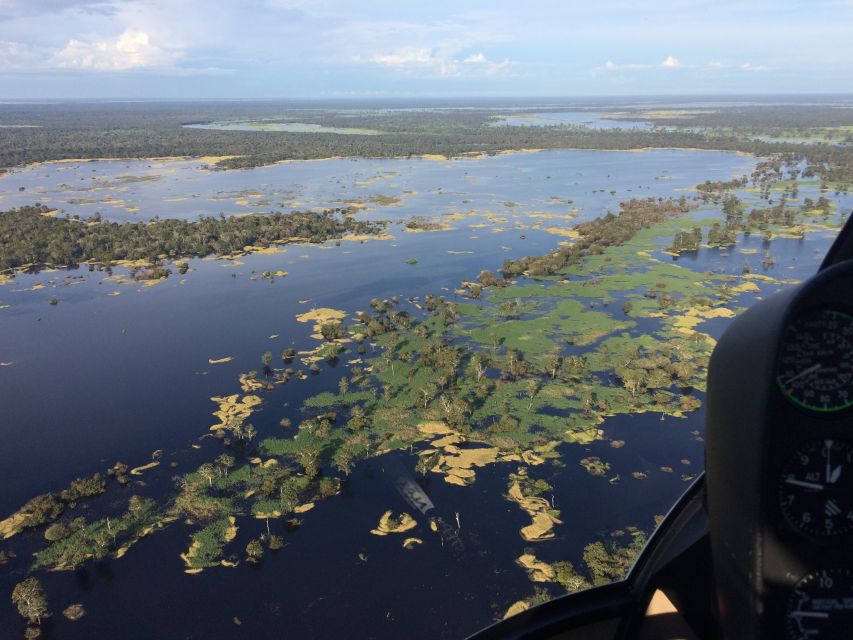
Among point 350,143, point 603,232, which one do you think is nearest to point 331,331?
point 603,232

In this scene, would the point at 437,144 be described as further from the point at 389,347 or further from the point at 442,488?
the point at 442,488

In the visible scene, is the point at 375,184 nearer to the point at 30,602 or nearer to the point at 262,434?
the point at 262,434

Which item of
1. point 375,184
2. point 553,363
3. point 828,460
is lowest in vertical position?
point 553,363

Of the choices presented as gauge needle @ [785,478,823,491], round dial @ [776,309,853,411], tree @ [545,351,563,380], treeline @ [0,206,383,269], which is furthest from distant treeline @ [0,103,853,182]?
gauge needle @ [785,478,823,491]

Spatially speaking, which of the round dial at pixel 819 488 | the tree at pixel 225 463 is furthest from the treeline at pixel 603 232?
the round dial at pixel 819 488

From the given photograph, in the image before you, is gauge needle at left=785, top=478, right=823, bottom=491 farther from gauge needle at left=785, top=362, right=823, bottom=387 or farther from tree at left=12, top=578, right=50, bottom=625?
tree at left=12, top=578, right=50, bottom=625

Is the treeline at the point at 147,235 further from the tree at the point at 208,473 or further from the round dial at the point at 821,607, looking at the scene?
the round dial at the point at 821,607

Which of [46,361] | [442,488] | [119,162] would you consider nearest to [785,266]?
[442,488]
